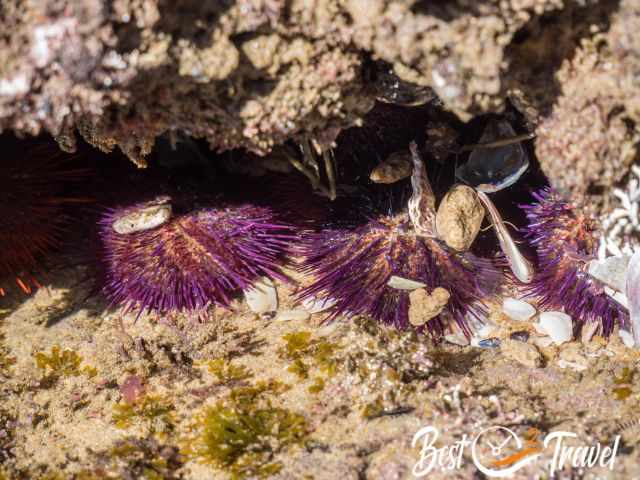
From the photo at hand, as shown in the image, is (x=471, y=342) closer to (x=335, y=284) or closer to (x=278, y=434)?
(x=335, y=284)

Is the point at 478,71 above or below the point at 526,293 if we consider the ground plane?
above

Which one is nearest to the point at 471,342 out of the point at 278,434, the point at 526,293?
the point at 526,293

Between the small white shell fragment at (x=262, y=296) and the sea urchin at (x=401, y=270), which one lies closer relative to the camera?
the sea urchin at (x=401, y=270)

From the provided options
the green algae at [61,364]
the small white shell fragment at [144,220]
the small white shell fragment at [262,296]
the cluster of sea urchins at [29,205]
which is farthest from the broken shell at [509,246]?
the cluster of sea urchins at [29,205]

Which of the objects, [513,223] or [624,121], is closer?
[624,121]

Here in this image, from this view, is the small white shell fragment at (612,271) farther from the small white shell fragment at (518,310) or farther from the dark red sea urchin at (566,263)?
the small white shell fragment at (518,310)

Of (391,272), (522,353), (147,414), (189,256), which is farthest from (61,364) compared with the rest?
(522,353)
